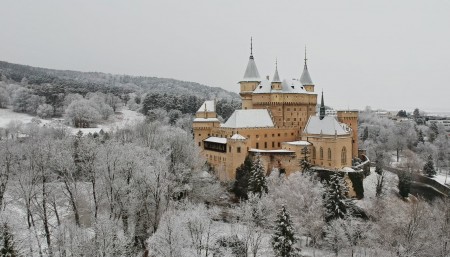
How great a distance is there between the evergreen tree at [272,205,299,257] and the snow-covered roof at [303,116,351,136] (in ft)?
69.3

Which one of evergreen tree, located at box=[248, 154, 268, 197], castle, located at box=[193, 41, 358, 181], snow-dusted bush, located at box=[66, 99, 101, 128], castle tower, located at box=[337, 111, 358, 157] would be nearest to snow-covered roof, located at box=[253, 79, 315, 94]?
castle, located at box=[193, 41, 358, 181]

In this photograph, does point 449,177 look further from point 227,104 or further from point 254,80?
point 227,104

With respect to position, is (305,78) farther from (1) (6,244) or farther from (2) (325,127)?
(1) (6,244)

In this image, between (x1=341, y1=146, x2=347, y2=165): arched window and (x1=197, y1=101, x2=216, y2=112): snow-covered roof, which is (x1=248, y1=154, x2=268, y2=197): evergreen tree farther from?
(x1=197, y1=101, x2=216, y2=112): snow-covered roof

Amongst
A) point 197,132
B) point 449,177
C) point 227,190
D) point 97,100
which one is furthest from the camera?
point 97,100

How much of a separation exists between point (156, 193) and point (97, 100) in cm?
8542

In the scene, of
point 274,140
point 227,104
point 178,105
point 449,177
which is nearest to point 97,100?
point 178,105

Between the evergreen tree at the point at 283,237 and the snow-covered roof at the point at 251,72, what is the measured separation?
3432 cm

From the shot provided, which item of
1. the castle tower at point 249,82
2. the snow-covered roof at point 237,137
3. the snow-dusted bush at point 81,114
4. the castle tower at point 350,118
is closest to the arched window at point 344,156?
the castle tower at point 350,118

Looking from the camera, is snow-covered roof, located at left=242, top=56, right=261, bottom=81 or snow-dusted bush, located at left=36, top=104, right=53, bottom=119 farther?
snow-dusted bush, located at left=36, top=104, right=53, bottom=119

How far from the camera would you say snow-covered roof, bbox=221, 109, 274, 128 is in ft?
180

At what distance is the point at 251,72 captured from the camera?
6259 cm

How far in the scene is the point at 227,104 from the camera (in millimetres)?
101750

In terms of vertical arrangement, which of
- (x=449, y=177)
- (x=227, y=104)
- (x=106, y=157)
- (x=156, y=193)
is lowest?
(x=449, y=177)
